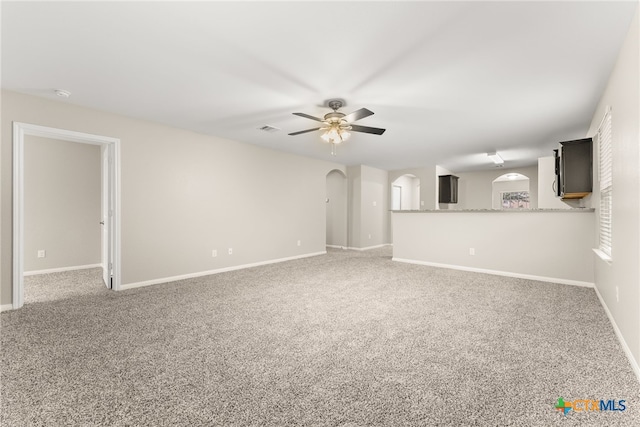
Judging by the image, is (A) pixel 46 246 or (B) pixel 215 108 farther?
(A) pixel 46 246

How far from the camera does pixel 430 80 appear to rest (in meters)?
2.93

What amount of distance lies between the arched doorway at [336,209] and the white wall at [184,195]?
1.89 m

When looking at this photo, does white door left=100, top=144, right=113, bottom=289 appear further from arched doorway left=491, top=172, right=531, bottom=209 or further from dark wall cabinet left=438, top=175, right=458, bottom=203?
arched doorway left=491, top=172, right=531, bottom=209

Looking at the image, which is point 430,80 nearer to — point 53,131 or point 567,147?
point 567,147

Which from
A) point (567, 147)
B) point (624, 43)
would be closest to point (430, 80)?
Result: point (624, 43)

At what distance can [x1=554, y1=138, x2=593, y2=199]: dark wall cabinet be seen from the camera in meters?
3.73

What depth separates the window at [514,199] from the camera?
1185 cm

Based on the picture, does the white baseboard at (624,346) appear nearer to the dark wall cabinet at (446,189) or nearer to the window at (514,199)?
the dark wall cabinet at (446,189)

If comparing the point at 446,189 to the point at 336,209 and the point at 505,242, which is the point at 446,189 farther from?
the point at 505,242

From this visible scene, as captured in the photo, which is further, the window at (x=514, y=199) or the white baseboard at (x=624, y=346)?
the window at (x=514, y=199)

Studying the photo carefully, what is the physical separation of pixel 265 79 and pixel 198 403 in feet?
8.86

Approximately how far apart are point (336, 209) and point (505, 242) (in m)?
4.42

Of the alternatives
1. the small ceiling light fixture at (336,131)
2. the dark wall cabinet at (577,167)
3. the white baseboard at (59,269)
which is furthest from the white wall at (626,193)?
the white baseboard at (59,269)

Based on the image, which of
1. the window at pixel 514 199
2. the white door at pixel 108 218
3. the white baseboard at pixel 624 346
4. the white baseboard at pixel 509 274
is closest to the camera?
the white baseboard at pixel 624 346
